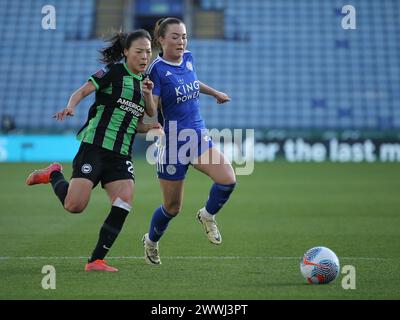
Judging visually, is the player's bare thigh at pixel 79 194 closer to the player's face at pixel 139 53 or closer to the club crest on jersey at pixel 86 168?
the club crest on jersey at pixel 86 168

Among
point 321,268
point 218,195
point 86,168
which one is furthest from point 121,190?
point 321,268

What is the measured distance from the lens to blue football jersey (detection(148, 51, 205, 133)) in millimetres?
8773

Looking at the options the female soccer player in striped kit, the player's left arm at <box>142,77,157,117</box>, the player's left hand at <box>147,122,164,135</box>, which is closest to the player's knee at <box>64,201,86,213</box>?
the female soccer player in striped kit

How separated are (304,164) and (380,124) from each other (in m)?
5.95

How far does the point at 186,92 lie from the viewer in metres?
8.84

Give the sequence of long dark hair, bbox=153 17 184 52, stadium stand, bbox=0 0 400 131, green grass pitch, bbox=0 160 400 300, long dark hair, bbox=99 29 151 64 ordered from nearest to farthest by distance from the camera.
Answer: green grass pitch, bbox=0 160 400 300 < long dark hair, bbox=99 29 151 64 < long dark hair, bbox=153 17 184 52 < stadium stand, bbox=0 0 400 131

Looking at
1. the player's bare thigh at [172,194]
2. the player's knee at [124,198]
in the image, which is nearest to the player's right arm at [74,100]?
the player's knee at [124,198]

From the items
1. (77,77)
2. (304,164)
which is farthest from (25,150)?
(304,164)

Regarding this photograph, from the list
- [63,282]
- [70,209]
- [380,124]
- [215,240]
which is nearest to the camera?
[63,282]

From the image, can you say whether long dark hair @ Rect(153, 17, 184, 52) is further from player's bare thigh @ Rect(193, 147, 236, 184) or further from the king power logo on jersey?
player's bare thigh @ Rect(193, 147, 236, 184)
